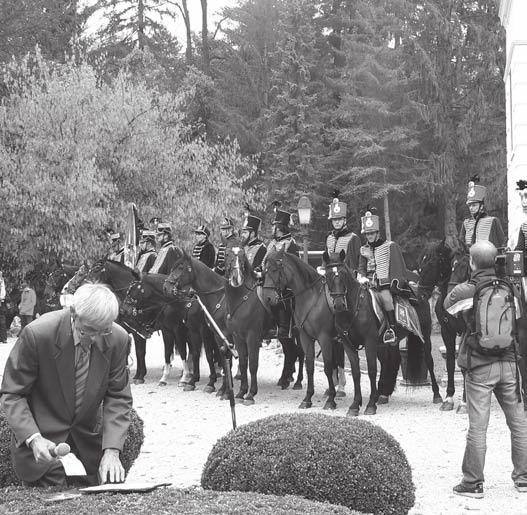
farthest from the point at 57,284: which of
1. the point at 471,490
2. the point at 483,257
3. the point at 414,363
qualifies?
the point at 471,490

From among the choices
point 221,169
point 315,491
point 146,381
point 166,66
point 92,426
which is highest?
point 166,66

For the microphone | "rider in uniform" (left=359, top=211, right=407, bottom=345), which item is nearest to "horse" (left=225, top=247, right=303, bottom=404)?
"rider in uniform" (left=359, top=211, right=407, bottom=345)

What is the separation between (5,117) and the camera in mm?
31500

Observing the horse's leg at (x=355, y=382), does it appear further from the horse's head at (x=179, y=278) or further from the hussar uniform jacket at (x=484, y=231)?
the horse's head at (x=179, y=278)

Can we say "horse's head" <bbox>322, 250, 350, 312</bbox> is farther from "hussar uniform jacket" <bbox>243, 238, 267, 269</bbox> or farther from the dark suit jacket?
the dark suit jacket

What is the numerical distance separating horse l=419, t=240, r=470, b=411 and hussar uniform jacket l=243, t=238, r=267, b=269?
3.10 m

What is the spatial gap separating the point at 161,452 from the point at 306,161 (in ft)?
114

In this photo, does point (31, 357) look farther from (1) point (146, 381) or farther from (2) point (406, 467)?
(1) point (146, 381)

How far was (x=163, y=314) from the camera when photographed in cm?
1700

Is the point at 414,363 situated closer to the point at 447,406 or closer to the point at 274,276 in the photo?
the point at 447,406

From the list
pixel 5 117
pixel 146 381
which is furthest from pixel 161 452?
pixel 5 117

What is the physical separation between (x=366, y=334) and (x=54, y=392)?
8.99 m

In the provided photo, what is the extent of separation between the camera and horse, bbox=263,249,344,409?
45.3 ft

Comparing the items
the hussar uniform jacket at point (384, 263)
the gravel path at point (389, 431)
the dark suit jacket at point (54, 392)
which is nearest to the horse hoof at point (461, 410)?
the gravel path at point (389, 431)
